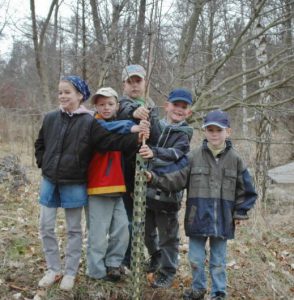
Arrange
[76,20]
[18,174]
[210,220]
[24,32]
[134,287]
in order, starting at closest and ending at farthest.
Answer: [134,287] < [210,220] < [18,174] < [76,20] < [24,32]

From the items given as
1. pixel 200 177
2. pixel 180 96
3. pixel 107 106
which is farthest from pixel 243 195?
pixel 107 106

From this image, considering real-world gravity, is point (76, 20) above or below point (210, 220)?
above

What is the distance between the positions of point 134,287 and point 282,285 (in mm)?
1932

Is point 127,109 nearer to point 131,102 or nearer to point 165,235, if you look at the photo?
point 131,102

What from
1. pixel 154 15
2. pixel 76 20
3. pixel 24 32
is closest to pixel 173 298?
pixel 154 15

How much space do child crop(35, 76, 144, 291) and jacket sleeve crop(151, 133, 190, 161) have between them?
202 mm

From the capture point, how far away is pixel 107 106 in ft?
10.8

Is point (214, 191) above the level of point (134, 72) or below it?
below

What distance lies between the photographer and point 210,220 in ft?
10.6

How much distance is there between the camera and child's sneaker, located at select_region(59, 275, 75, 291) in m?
3.33

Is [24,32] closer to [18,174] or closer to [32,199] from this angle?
[18,174]

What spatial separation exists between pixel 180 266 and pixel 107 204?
150 centimetres

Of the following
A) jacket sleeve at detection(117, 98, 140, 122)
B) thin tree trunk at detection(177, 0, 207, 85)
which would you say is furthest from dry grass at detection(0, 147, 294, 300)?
thin tree trunk at detection(177, 0, 207, 85)

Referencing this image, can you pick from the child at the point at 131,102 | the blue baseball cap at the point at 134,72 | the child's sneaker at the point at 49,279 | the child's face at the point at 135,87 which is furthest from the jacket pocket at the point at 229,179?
the child's sneaker at the point at 49,279
